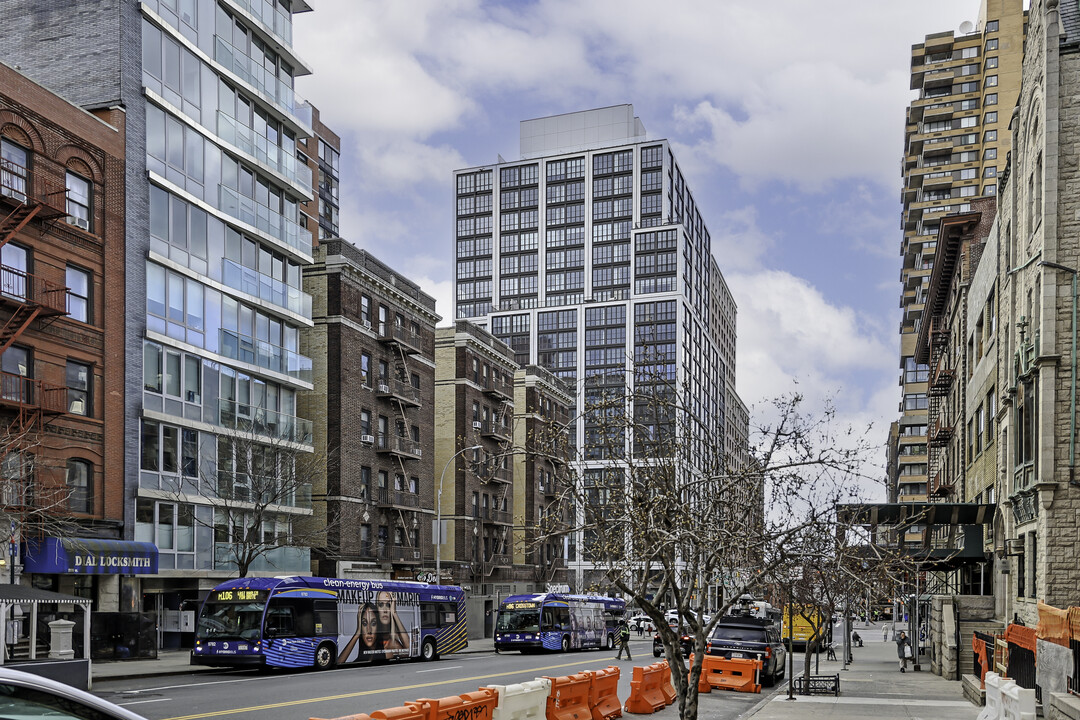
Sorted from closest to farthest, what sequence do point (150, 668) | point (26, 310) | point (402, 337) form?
point (150, 668) → point (26, 310) → point (402, 337)

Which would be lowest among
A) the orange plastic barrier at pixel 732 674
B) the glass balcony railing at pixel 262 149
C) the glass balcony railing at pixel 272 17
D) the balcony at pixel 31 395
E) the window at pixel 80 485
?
the orange plastic barrier at pixel 732 674

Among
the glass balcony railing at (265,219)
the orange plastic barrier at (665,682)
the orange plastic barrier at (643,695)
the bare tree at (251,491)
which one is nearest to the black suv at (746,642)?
the orange plastic barrier at (665,682)

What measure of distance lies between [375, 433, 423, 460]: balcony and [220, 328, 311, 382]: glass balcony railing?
845 centimetres

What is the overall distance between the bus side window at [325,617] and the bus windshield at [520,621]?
1273cm

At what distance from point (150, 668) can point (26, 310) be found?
444 inches

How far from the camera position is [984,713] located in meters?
16.9

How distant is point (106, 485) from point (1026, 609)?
28.4m

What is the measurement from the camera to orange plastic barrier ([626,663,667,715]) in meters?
22.7

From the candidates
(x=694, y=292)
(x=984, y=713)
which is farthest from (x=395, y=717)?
(x=694, y=292)

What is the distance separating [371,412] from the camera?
5838cm

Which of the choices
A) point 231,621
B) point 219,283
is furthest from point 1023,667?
point 219,283

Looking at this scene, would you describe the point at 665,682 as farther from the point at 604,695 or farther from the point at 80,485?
the point at 80,485

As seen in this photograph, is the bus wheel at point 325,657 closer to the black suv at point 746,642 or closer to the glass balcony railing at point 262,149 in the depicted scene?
the black suv at point 746,642

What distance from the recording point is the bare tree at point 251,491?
41750 millimetres
